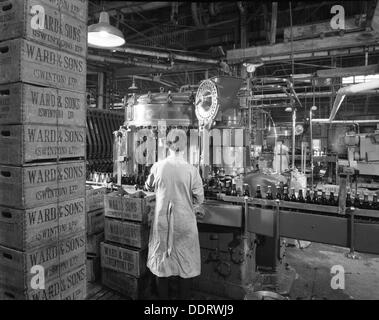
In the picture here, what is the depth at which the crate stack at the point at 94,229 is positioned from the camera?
12.1 feet

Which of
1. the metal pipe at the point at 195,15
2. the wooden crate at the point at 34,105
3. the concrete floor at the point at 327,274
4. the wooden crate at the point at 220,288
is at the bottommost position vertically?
the concrete floor at the point at 327,274

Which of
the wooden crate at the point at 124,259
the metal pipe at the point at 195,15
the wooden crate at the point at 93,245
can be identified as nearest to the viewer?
the wooden crate at the point at 124,259

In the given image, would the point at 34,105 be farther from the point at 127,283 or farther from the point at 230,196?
the point at 127,283

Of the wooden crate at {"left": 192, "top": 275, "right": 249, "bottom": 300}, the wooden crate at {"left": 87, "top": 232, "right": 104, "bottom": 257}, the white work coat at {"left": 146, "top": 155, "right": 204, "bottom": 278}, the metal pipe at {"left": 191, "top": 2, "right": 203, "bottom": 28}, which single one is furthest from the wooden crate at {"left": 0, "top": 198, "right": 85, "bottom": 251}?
the metal pipe at {"left": 191, "top": 2, "right": 203, "bottom": 28}

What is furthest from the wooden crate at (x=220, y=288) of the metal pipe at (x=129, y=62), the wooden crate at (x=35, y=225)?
the metal pipe at (x=129, y=62)

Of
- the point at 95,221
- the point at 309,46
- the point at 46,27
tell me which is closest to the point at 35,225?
the point at 46,27

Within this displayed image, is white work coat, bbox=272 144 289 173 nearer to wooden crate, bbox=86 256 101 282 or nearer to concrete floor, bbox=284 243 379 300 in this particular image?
concrete floor, bbox=284 243 379 300

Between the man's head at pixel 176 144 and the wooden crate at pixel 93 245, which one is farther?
the wooden crate at pixel 93 245

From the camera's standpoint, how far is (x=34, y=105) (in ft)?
5.73

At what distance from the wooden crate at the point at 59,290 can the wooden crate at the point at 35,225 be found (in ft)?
0.93

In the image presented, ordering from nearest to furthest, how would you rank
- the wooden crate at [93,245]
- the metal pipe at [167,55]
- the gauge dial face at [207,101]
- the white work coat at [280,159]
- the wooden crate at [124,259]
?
A: the wooden crate at [124,259] < the wooden crate at [93,245] < the gauge dial face at [207,101] < the metal pipe at [167,55] < the white work coat at [280,159]

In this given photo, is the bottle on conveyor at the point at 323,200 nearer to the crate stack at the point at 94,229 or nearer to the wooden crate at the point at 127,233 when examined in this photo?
the wooden crate at the point at 127,233

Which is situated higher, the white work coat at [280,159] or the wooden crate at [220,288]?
the white work coat at [280,159]

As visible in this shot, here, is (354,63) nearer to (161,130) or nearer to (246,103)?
(246,103)
